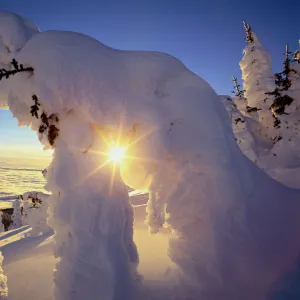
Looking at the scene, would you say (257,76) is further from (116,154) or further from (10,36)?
(10,36)

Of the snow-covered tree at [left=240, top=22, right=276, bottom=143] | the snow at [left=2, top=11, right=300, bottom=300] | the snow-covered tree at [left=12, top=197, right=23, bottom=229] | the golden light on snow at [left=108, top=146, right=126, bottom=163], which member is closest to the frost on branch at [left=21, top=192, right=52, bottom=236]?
the snow at [left=2, top=11, right=300, bottom=300]

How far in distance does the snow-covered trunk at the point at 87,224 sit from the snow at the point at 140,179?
0.02 meters

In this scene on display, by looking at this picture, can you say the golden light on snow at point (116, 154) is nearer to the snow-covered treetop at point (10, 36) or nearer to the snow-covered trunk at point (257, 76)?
the snow-covered treetop at point (10, 36)

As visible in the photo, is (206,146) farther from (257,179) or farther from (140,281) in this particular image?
(140,281)

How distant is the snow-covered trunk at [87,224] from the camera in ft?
12.6

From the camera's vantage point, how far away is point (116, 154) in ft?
14.3

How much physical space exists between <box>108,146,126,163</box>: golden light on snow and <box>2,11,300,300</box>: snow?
0.35 ft

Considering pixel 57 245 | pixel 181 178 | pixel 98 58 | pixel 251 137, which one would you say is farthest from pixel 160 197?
pixel 251 137

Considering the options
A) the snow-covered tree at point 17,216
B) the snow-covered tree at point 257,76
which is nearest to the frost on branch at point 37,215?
the snow-covered tree at point 17,216

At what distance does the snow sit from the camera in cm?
399

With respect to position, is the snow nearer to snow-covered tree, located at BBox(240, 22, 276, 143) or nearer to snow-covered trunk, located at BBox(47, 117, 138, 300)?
snow-covered trunk, located at BBox(47, 117, 138, 300)

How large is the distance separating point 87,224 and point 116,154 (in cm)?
129

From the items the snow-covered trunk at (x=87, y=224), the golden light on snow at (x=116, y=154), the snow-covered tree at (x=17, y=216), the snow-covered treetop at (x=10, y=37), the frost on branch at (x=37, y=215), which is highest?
the snow-covered treetop at (x=10, y=37)

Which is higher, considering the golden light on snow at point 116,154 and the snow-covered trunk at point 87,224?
the golden light on snow at point 116,154
